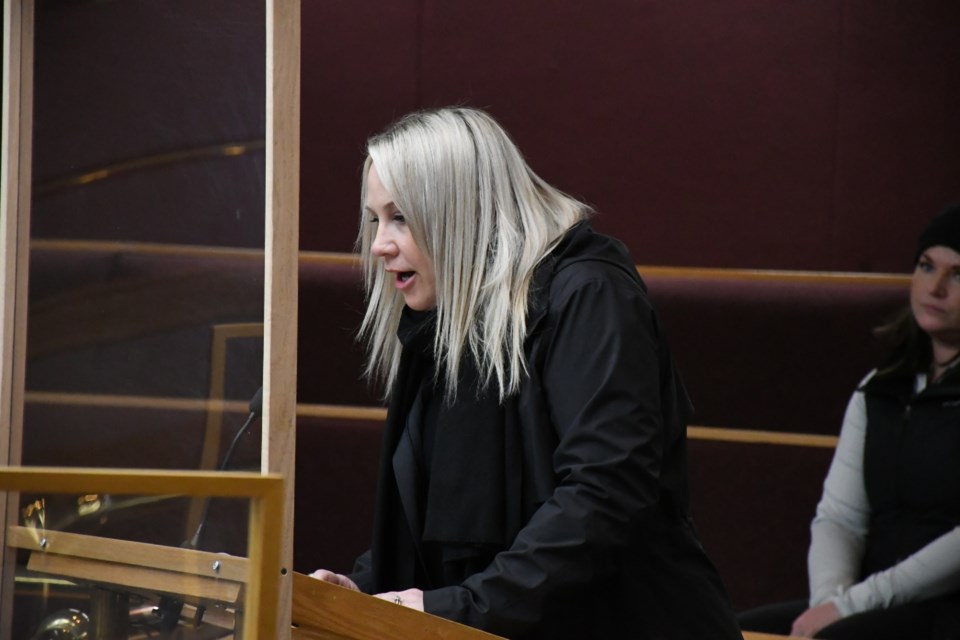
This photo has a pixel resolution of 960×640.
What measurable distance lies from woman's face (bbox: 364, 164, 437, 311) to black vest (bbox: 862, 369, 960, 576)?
1.38m

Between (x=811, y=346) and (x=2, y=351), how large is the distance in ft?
7.32

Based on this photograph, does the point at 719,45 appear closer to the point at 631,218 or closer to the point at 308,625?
the point at 631,218

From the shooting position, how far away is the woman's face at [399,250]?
1534 mm

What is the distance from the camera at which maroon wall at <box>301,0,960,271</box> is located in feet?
10.6

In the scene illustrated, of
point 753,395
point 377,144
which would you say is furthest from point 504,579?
point 753,395

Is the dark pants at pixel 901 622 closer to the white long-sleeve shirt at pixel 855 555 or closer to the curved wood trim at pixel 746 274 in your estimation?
the white long-sleeve shirt at pixel 855 555

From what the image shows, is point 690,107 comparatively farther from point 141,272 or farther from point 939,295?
Answer: point 141,272

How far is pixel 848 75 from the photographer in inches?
128

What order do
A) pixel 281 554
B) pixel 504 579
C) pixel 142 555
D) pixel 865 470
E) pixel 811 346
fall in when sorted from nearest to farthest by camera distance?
1. pixel 281 554
2. pixel 142 555
3. pixel 504 579
4. pixel 865 470
5. pixel 811 346

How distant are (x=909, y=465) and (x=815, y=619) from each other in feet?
1.19

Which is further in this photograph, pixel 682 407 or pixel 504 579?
pixel 682 407

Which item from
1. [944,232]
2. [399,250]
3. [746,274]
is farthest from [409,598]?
[746,274]

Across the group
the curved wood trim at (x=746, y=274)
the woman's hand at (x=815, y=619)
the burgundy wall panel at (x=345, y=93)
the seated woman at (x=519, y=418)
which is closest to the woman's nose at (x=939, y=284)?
the curved wood trim at (x=746, y=274)

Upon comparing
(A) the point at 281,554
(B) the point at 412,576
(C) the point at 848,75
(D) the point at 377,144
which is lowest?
(B) the point at 412,576
